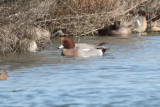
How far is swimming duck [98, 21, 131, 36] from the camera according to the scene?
1877 cm

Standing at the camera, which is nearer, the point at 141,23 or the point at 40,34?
the point at 40,34

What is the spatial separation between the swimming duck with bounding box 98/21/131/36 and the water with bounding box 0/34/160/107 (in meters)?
5.02

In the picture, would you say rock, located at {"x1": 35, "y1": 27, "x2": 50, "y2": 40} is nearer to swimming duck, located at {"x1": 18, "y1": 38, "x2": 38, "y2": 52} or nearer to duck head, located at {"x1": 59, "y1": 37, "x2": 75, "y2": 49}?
swimming duck, located at {"x1": 18, "y1": 38, "x2": 38, "y2": 52}

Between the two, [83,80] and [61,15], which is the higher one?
[61,15]

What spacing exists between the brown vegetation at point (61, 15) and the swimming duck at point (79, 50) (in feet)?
2.72

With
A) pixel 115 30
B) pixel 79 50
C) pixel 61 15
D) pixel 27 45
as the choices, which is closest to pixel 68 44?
pixel 79 50

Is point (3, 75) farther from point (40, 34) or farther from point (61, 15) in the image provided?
point (61, 15)

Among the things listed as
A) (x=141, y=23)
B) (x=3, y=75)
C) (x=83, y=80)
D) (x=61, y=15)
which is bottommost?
(x=83, y=80)

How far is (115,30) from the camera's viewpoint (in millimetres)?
18781

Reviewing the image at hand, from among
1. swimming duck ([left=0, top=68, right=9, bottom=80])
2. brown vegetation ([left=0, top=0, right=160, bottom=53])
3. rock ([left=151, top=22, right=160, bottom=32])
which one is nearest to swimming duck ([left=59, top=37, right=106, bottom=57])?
brown vegetation ([left=0, top=0, right=160, bottom=53])

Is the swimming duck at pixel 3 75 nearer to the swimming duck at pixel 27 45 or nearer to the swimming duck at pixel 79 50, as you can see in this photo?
the swimming duck at pixel 79 50

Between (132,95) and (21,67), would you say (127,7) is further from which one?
(132,95)

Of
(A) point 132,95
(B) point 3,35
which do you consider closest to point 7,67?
(B) point 3,35

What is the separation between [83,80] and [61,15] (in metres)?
8.55
